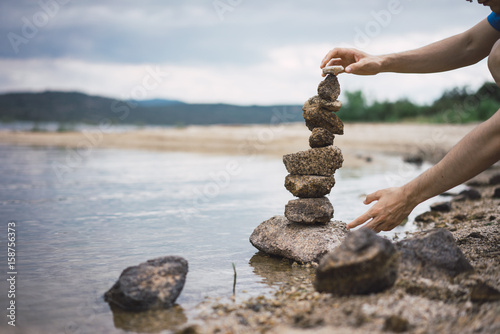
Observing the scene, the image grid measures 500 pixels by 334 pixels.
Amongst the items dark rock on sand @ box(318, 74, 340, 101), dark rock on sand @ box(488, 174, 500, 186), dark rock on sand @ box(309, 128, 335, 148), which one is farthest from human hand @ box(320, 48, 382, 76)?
dark rock on sand @ box(488, 174, 500, 186)

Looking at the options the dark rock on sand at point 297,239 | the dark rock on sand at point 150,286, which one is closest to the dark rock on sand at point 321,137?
the dark rock on sand at point 297,239

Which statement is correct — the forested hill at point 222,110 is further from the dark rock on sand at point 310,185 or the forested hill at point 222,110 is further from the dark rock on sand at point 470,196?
the dark rock on sand at point 310,185

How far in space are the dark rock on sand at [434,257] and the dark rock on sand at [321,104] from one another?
6.89 ft

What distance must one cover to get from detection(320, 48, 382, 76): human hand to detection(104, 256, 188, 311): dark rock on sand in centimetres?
274

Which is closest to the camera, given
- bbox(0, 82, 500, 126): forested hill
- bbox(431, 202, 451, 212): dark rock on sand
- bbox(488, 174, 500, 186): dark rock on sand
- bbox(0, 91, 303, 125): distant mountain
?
bbox(431, 202, 451, 212): dark rock on sand

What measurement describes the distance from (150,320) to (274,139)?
25.3 m

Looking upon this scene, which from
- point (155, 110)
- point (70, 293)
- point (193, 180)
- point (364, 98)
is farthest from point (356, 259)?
point (155, 110)

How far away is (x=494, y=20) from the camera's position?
177 inches

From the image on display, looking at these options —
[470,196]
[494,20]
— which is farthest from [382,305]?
[470,196]

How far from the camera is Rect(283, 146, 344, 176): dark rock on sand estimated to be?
562 centimetres

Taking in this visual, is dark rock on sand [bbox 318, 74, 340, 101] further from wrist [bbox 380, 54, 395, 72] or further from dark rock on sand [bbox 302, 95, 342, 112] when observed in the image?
wrist [bbox 380, 54, 395, 72]

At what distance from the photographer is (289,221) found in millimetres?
5992

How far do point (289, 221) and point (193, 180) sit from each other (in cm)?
805

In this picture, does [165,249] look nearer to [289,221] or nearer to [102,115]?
[289,221]
